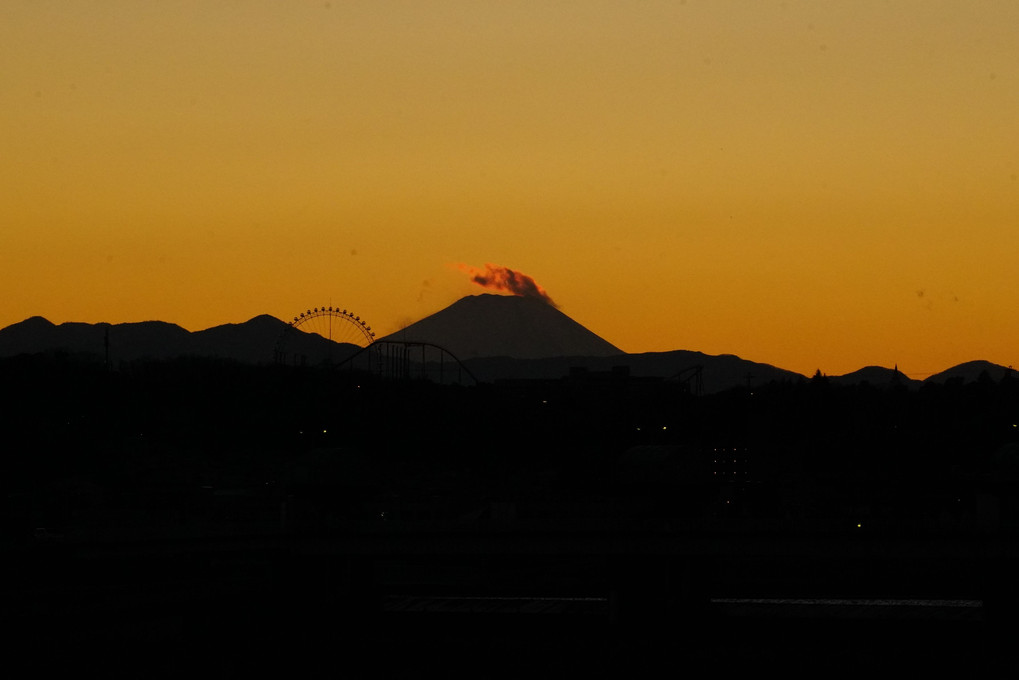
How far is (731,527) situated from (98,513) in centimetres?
10617

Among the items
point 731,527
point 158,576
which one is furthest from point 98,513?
point 731,527

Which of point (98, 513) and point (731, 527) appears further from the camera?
point (98, 513)

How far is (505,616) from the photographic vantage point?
140m

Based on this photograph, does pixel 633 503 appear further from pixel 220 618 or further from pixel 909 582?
pixel 909 582

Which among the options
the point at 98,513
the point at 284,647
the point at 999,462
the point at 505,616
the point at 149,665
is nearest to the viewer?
the point at 149,665

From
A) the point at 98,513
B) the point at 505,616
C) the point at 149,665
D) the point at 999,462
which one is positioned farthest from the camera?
the point at 98,513

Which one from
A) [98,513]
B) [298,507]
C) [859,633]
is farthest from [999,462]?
[98,513]

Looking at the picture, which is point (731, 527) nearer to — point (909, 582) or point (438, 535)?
point (438, 535)

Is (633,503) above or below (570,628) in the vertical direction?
above

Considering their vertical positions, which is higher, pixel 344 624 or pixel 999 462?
pixel 999 462

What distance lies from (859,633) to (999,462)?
55.1 feet

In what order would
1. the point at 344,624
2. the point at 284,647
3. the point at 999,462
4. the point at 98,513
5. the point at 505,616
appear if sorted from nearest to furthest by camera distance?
the point at 284,647 → the point at 344,624 → the point at 999,462 → the point at 505,616 → the point at 98,513

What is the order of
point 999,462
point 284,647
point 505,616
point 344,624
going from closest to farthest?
point 284,647 → point 344,624 → point 999,462 → point 505,616

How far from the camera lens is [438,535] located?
367ft
